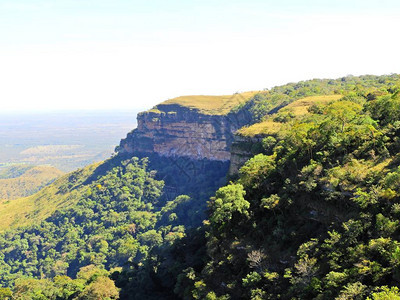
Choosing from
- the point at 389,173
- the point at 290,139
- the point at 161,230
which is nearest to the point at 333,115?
the point at 290,139

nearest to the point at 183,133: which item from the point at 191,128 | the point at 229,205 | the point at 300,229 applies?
the point at 191,128

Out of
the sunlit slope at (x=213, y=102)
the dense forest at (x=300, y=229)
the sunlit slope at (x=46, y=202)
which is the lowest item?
the sunlit slope at (x=46, y=202)

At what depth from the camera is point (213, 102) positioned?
129000mm

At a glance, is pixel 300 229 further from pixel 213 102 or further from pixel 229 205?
pixel 213 102

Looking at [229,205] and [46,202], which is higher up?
[229,205]

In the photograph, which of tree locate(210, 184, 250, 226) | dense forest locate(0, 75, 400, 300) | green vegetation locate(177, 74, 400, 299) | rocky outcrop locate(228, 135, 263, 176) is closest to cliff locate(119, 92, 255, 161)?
rocky outcrop locate(228, 135, 263, 176)

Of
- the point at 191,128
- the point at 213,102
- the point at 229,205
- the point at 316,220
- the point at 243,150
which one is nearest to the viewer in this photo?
the point at 316,220

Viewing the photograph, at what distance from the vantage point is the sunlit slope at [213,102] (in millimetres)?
118375

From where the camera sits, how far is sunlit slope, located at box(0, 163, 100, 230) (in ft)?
360

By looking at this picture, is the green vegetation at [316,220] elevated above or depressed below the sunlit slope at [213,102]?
below

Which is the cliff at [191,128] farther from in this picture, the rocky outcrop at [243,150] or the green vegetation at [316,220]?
the green vegetation at [316,220]

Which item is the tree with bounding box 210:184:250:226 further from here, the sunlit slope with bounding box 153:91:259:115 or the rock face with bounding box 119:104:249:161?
the sunlit slope with bounding box 153:91:259:115

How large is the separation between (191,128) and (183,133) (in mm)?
4258

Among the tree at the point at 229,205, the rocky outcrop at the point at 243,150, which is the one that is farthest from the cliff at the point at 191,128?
the tree at the point at 229,205
